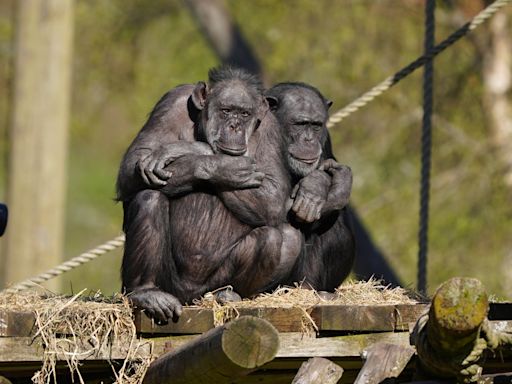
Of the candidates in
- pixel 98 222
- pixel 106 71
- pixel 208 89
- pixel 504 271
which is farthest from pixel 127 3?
pixel 208 89

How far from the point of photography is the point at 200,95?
20.5ft

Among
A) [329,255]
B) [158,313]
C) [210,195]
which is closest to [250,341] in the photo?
[158,313]

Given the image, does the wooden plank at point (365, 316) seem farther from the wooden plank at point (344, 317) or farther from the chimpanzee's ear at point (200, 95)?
the chimpanzee's ear at point (200, 95)

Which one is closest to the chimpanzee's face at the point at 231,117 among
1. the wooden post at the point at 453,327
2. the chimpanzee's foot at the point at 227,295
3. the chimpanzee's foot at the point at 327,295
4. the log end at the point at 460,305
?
the chimpanzee's foot at the point at 227,295

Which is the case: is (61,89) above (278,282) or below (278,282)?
above

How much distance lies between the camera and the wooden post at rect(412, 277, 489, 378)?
4.37 meters

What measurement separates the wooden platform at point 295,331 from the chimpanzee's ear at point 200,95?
48.1 inches

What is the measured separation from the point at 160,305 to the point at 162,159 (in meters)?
0.88

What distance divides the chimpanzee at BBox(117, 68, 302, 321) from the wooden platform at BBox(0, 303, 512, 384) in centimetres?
45

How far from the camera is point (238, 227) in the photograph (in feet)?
20.1

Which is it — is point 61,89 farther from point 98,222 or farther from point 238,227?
point 98,222

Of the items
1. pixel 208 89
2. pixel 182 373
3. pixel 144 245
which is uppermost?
pixel 208 89

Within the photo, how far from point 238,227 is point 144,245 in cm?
58

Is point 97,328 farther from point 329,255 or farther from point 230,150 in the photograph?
point 329,255
